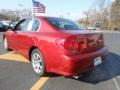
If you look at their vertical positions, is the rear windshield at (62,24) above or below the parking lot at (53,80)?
above

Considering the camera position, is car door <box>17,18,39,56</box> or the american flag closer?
car door <box>17,18,39,56</box>

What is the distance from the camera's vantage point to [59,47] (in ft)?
18.6

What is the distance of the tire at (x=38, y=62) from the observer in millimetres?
6226

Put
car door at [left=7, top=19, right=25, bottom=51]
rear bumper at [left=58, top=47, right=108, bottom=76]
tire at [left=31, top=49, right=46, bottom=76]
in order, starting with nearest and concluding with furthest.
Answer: rear bumper at [left=58, top=47, right=108, bottom=76], tire at [left=31, top=49, right=46, bottom=76], car door at [left=7, top=19, right=25, bottom=51]

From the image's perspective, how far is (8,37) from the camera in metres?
8.80

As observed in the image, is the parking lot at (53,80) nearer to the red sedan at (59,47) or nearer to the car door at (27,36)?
the red sedan at (59,47)

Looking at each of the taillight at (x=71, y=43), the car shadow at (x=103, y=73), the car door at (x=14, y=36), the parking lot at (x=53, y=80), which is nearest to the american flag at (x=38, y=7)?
the car door at (x=14, y=36)

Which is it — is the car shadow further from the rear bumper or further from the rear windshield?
the rear windshield

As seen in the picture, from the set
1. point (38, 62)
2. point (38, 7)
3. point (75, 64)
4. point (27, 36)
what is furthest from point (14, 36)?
point (38, 7)

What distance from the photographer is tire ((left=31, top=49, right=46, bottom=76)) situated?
623 cm

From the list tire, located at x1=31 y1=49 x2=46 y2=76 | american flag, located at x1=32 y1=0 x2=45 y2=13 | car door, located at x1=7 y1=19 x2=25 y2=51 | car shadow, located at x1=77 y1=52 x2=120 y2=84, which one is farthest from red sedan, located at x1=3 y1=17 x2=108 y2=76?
american flag, located at x1=32 y1=0 x2=45 y2=13

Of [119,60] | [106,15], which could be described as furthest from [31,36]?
[106,15]

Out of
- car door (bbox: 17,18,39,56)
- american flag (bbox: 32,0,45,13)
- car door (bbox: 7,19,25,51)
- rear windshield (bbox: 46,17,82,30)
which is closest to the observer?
rear windshield (bbox: 46,17,82,30)

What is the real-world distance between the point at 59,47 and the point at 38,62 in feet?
3.35
